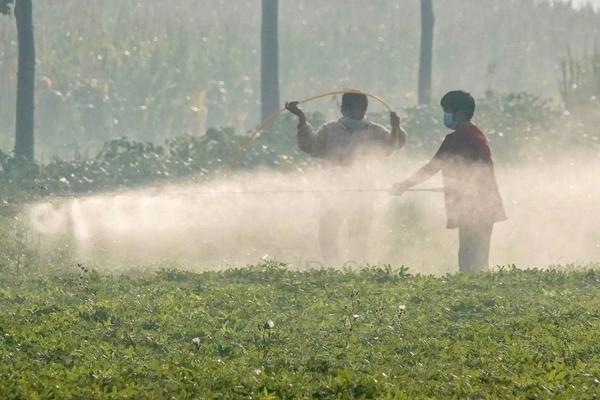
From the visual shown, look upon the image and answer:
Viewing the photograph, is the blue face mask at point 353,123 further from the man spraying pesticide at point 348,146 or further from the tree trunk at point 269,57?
the tree trunk at point 269,57

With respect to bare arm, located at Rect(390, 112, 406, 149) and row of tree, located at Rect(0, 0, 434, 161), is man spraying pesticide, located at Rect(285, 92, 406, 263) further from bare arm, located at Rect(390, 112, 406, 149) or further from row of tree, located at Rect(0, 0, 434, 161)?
row of tree, located at Rect(0, 0, 434, 161)

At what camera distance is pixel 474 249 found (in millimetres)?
19750

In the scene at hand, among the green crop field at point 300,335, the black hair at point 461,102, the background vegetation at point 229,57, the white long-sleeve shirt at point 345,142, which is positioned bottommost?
the background vegetation at point 229,57

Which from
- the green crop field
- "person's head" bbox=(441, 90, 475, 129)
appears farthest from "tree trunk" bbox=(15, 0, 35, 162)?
the green crop field

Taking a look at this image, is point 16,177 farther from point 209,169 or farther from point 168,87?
point 168,87

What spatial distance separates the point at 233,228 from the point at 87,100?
2056cm

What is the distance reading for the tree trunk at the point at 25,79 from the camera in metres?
29.2

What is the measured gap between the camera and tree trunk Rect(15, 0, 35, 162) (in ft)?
95.9


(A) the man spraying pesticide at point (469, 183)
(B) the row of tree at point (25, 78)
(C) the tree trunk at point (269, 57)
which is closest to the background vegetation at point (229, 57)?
(C) the tree trunk at point (269, 57)

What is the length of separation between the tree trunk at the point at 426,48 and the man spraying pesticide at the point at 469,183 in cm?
1722

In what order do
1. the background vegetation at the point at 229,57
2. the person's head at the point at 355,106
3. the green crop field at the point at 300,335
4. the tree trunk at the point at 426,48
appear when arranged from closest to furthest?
1. the green crop field at the point at 300,335
2. the person's head at the point at 355,106
3. the tree trunk at the point at 426,48
4. the background vegetation at the point at 229,57

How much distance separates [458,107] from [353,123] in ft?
4.65

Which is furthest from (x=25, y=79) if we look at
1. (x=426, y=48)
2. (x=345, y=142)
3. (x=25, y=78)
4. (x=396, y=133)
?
(x=396, y=133)

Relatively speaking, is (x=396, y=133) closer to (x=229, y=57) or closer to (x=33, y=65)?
(x=33, y=65)
